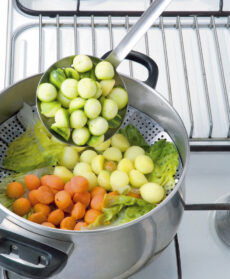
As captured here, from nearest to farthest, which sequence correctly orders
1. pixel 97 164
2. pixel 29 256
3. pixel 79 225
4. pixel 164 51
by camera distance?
pixel 29 256
pixel 79 225
pixel 97 164
pixel 164 51

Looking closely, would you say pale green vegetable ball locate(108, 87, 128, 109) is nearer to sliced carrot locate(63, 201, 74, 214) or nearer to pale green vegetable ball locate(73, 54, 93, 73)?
pale green vegetable ball locate(73, 54, 93, 73)

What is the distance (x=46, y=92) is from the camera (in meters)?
0.82

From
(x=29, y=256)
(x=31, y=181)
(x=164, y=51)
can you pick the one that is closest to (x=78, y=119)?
(x=31, y=181)

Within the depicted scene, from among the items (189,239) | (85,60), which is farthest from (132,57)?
(189,239)

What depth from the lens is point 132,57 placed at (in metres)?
0.91

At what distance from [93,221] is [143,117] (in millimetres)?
267

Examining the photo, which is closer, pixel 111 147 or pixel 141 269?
pixel 141 269

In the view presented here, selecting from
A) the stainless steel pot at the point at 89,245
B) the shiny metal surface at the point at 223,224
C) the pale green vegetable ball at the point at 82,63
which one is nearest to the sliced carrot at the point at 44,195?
the stainless steel pot at the point at 89,245

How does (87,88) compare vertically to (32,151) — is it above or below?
above

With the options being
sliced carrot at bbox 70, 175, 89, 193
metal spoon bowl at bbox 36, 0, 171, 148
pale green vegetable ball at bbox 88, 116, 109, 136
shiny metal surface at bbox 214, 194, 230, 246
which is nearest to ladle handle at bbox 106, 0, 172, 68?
metal spoon bowl at bbox 36, 0, 171, 148

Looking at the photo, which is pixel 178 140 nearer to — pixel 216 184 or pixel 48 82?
pixel 216 184

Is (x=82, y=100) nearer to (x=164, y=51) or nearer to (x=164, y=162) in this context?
(x=164, y=162)

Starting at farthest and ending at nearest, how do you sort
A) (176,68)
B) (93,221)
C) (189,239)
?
1. (176,68)
2. (189,239)
3. (93,221)

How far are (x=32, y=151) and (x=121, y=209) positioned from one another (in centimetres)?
22
